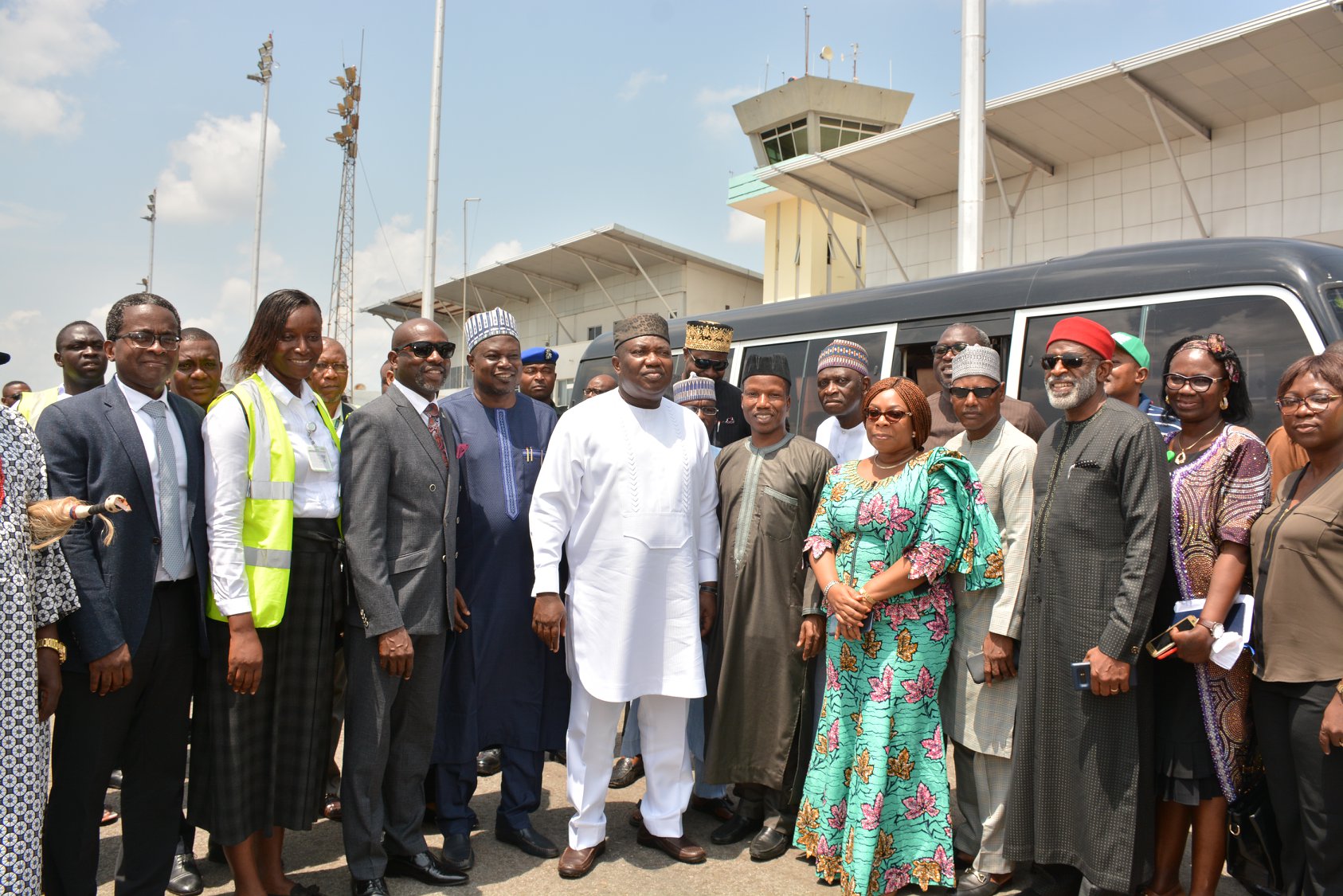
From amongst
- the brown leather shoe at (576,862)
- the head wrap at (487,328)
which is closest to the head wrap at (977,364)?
the head wrap at (487,328)

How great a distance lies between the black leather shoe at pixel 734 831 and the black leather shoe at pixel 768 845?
0.11 metres

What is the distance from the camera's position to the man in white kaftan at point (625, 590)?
3.74 metres

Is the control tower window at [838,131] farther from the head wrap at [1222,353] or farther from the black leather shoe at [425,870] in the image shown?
the black leather shoe at [425,870]

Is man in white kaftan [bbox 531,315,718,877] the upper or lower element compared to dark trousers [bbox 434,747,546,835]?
upper

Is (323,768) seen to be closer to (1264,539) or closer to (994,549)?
(994,549)

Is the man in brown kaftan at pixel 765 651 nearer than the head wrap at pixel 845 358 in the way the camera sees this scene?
Yes

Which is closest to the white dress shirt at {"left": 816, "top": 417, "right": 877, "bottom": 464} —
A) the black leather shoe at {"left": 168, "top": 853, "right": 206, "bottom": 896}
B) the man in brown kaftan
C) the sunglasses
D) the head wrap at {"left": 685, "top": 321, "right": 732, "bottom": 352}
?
the man in brown kaftan

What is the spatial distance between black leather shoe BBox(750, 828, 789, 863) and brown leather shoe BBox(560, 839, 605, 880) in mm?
647

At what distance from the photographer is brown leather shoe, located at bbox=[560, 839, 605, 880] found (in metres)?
3.64

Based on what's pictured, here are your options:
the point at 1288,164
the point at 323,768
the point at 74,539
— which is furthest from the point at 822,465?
the point at 1288,164

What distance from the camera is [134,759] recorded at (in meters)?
3.02

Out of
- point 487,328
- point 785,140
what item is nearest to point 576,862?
point 487,328

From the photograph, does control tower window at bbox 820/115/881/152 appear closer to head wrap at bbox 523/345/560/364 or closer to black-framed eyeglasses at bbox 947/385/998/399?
head wrap at bbox 523/345/560/364

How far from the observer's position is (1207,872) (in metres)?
3.20
